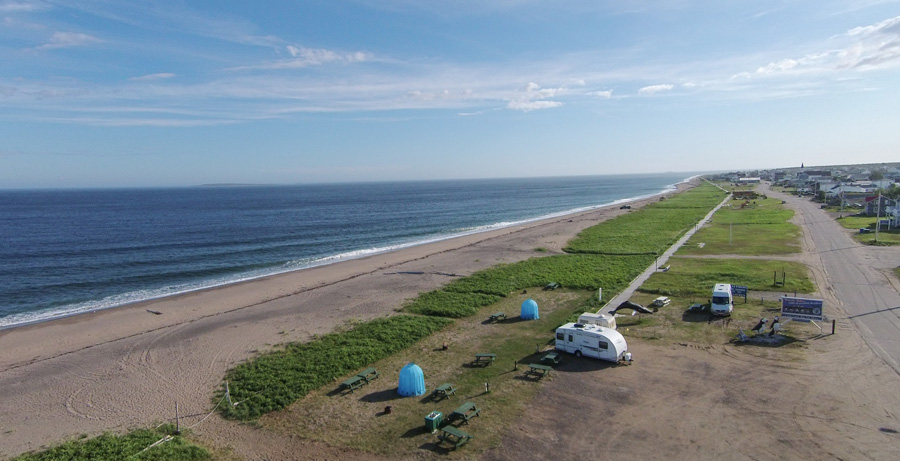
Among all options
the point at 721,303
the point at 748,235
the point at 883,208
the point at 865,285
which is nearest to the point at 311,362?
the point at 721,303

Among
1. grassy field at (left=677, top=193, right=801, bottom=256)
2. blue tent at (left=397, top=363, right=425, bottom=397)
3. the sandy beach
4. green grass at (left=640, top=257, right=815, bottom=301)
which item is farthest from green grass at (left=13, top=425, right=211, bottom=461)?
Answer: grassy field at (left=677, top=193, right=801, bottom=256)

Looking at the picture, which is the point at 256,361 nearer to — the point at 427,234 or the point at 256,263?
the point at 256,263

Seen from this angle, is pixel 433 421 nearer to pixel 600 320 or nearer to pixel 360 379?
pixel 360 379

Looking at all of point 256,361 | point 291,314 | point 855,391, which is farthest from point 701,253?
point 256,361

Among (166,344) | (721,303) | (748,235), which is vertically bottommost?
(166,344)

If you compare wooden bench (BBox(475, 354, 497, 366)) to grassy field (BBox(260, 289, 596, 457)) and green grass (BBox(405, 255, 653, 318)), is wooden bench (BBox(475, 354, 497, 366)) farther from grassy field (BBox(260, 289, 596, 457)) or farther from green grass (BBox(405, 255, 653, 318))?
green grass (BBox(405, 255, 653, 318))

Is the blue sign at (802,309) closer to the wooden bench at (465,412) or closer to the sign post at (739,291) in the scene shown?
the sign post at (739,291)
